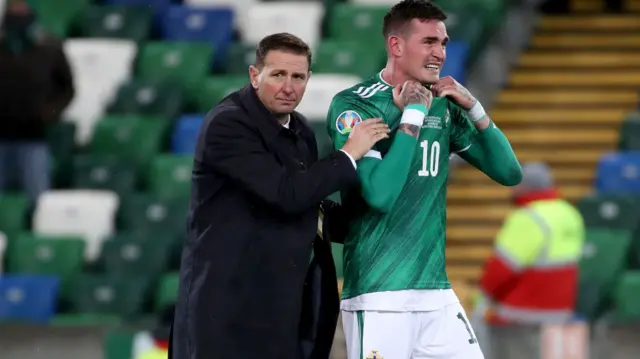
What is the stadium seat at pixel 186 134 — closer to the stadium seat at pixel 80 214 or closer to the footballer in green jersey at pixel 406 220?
the stadium seat at pixel 80 214

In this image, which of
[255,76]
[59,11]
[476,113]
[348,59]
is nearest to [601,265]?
[348,59]

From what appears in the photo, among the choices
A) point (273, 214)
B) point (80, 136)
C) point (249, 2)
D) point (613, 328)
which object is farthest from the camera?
point (249, 2)

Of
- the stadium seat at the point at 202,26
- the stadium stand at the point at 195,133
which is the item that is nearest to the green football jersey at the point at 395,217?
the stadium stand at the point at 195,133

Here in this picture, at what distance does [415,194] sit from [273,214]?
53cm

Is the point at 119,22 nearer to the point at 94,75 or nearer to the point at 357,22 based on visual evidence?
the point at 94,75

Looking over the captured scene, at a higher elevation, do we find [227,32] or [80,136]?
[227,32]

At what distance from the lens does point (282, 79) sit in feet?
17.4

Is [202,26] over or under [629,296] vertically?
over

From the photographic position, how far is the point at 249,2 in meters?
11.8

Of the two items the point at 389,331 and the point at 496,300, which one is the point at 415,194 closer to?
the point at 389,331

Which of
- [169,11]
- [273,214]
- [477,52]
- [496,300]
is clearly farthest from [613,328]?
[169,11]

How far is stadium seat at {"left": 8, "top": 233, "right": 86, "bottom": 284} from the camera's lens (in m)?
9.91

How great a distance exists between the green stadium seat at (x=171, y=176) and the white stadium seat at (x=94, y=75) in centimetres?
92

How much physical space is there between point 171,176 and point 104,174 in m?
0.52
